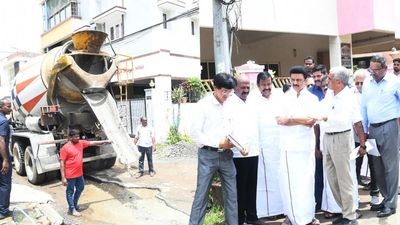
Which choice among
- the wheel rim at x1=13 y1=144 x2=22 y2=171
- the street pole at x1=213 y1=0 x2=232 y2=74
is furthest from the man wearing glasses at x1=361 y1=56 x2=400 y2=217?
the wheel rim at x1=13 y1=144 x2=22 y2=171

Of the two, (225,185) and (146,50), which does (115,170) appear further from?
(146,50)

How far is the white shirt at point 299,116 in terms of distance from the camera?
4.27 m

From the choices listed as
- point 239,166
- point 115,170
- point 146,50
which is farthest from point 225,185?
point 146,50

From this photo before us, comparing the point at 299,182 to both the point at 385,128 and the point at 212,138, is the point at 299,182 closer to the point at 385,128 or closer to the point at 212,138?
the point at 212,138

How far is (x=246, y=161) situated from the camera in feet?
15.3

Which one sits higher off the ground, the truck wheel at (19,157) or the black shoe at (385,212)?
the truck wheel at (19,157)

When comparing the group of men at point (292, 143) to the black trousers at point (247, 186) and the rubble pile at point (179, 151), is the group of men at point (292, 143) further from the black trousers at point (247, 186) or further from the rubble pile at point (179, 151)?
the rubble pile at point (179, 151)

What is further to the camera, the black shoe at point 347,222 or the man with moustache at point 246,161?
the man with moustache at point 246,161

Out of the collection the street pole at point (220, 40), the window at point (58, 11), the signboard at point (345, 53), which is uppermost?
the window at point (58, 11)

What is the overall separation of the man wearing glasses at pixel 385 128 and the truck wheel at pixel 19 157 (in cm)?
759

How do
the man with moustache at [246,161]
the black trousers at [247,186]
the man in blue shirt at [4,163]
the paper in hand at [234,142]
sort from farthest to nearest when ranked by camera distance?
1. the man in blue shirt at [4,163]
2. the black trousers at [247,186]
3. the man with moustache at [246,161]
4. the paper in hand at [234,142]

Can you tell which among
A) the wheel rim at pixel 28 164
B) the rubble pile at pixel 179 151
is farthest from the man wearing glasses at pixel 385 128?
the rubble pile at pixel 179 151

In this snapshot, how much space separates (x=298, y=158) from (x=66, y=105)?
575 cm

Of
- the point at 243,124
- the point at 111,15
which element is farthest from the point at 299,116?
the point at 111,15
